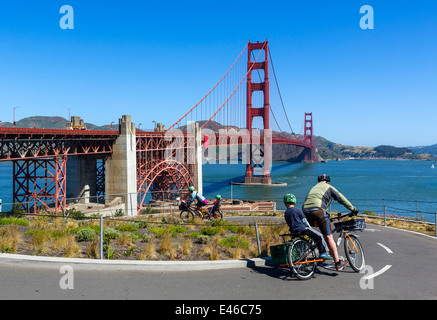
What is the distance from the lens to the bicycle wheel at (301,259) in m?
6.43

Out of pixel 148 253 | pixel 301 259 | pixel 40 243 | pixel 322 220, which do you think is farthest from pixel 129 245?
pixel 322 220

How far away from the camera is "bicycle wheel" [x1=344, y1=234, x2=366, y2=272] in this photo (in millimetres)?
6969

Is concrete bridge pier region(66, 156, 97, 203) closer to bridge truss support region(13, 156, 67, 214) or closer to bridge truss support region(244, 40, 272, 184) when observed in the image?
bridge truss support region(13, 156, 67, 214)

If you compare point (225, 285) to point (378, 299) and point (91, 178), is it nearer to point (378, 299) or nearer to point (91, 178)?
point (378, 299)

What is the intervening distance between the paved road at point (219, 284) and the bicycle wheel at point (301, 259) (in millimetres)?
154

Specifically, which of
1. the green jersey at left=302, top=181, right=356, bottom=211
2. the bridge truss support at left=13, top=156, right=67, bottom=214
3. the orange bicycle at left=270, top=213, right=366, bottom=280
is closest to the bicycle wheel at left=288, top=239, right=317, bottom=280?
the orange bicycle at left=270, top=213, right=366, bottom=280

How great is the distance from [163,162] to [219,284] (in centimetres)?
3840

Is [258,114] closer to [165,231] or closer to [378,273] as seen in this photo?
[165,231]

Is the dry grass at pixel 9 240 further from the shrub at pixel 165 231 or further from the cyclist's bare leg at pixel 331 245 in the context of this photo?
the cyclist's bare leg at pixel 331 245

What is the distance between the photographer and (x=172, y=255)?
25.8 feet

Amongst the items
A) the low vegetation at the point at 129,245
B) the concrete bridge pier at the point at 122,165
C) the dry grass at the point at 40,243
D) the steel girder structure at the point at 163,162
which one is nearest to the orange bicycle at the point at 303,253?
the low vegetation at the point at 129,245
